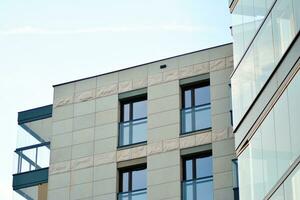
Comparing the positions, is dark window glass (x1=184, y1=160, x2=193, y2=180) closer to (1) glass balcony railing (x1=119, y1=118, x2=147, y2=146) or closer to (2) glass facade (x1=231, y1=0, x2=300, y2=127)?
(1) glass balcony railing (x1=119, y1=118, x2=147, y2=146)

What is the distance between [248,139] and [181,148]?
886cm

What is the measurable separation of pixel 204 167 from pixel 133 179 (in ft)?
9.29

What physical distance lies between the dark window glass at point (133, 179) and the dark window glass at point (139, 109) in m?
2.05

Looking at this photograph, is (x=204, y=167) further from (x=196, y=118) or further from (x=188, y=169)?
(x=196, y=118)

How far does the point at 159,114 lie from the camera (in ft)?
109

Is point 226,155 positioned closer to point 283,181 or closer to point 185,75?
point 185,75

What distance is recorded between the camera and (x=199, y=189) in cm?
3141

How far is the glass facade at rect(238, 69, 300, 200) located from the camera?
2020 centimetres

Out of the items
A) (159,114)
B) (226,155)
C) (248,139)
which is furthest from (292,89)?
(159,114)

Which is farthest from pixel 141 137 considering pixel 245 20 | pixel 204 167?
pixel 245 20

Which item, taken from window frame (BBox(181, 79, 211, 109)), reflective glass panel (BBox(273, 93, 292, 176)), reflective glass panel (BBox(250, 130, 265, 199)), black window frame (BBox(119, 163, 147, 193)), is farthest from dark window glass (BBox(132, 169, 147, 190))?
reflective glass panel (BBox(273, 93, 292, 176))

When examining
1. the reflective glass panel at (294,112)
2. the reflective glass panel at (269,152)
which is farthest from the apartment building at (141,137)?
the reflective glass panel at (294,112)

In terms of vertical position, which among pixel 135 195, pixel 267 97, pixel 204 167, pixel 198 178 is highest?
pixel 204 167

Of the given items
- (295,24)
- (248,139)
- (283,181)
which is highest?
(295,24)
